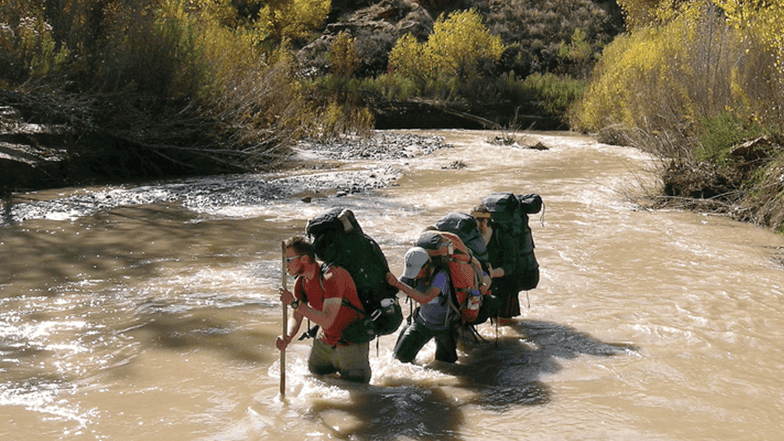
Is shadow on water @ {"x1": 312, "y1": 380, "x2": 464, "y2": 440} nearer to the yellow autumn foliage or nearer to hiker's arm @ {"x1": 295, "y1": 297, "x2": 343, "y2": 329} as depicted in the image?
hiker's arm @ {"x1": 295, "y1": 297, "x2": 343, "y2": 329}

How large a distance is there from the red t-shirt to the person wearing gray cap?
0.28 meters

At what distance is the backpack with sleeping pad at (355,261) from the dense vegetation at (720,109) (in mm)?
6871

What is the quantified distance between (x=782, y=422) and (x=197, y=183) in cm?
1077

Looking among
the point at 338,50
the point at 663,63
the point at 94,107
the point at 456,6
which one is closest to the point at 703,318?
the point at 663,63

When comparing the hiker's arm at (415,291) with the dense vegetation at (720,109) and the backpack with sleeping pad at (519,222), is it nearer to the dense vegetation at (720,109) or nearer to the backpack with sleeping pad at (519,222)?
the backpack with sleeping pad at (519,222)

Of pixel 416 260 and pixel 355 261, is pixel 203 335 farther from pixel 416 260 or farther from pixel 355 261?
pixel 416 260

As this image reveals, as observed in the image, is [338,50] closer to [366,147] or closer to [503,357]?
[366,147]

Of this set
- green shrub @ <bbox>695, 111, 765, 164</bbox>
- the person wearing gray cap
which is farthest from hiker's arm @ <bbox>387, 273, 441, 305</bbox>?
green shrub @ <bbox>695, 111, 765, 164</bbox>

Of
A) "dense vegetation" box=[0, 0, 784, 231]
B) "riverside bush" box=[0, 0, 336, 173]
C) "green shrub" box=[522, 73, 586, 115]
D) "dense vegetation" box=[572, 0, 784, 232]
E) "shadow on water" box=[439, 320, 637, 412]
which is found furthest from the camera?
"green shrub" box=[522, 73, 586, 115]

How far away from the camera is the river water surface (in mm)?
4027

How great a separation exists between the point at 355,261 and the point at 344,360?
64cm

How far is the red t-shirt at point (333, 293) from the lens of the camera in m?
4.09

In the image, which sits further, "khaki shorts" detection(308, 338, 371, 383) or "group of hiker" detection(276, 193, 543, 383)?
"khaki shorts" detection(308, 338, 371, 383)

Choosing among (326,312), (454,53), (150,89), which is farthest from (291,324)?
(454,53)
